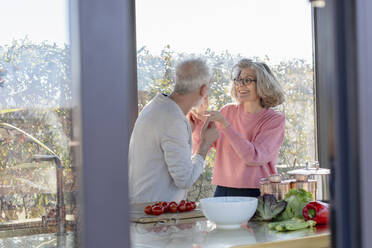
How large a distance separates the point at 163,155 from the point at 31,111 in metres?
0.74

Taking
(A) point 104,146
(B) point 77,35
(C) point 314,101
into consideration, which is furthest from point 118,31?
(C) point 314,101

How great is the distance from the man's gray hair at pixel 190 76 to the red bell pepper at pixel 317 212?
37.3 inches

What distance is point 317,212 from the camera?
1.84 meters

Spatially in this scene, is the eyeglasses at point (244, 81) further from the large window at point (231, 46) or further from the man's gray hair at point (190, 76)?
the large window at point (231, 46)

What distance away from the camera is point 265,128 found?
274 cm

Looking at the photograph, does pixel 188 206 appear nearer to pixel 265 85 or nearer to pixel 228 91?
pixel 265 85

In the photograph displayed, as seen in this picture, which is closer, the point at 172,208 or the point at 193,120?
the point at 172,208

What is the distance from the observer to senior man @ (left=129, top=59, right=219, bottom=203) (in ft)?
7.72

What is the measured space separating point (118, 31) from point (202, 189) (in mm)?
2715

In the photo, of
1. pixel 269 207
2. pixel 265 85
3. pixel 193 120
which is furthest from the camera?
pixel 193 120

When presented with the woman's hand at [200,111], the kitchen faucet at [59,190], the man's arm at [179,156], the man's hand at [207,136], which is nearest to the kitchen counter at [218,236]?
the kitchen faucet at [59,190]

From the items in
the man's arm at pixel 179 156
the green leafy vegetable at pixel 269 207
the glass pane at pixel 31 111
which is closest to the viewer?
the green leafy vegetable at pixel 269 207

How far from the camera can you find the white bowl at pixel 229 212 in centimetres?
177

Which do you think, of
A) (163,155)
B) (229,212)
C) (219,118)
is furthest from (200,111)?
(229,212)
